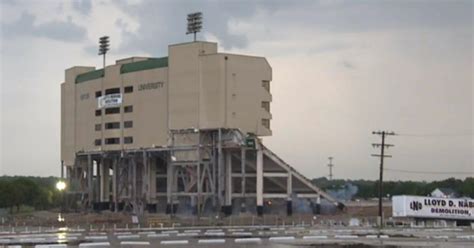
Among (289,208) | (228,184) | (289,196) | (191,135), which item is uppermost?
(191,135)

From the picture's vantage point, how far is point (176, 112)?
108 meters

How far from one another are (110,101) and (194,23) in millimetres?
16814

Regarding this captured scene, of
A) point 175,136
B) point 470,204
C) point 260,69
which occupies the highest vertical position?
point 260,69

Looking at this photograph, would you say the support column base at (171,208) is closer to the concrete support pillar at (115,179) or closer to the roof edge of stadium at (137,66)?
the concrete support pillar at (115,179)

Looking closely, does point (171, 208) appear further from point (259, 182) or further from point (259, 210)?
point (259, 182)

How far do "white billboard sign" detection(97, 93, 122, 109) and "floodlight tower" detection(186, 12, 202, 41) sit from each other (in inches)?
535

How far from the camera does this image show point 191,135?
107 meters

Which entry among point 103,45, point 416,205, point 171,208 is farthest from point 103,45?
→ point 416,205

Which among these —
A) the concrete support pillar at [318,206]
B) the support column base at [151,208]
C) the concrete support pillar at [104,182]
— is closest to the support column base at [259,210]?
the concrete support pillar at [318,206]

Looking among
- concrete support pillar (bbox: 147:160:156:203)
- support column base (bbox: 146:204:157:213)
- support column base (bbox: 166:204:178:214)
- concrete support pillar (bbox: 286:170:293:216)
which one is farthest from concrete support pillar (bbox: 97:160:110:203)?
concrete support pillar (bbox: 286:170:293:216)

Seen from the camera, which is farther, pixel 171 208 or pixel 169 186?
pixel 169 186

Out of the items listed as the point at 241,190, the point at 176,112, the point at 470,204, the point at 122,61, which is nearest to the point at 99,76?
the point at 122,61

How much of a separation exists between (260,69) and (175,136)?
1334cm

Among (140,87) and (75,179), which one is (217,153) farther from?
(75,179)
